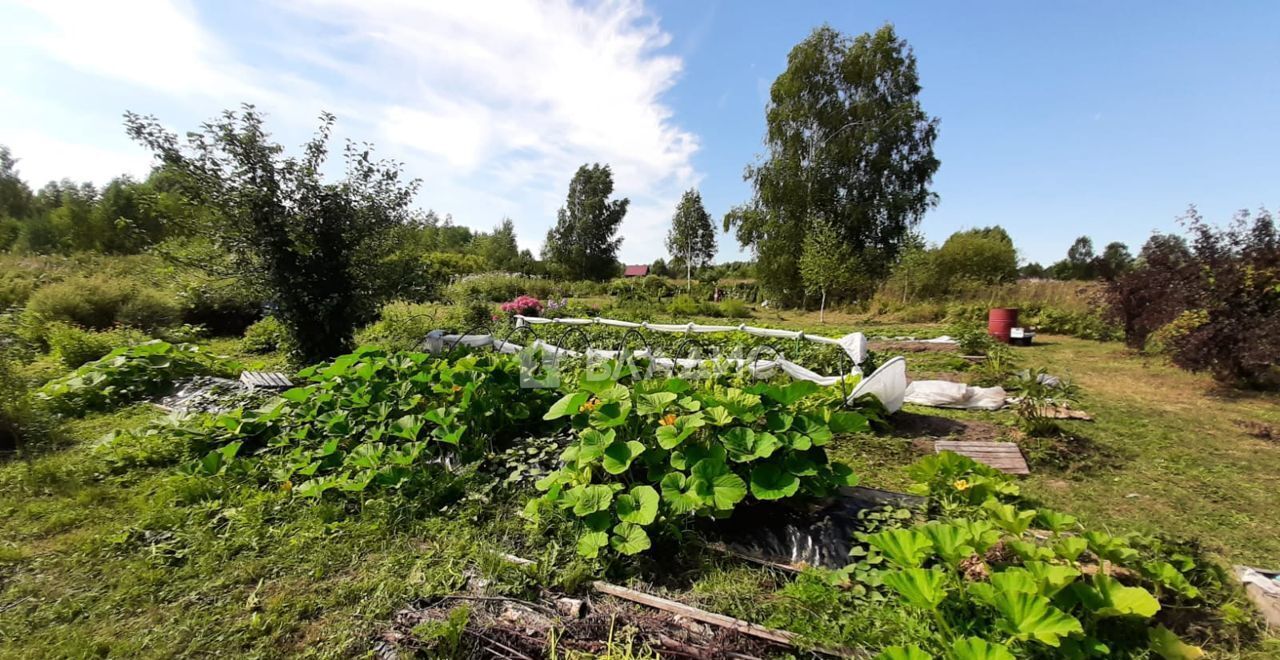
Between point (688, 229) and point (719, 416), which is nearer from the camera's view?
point (719, 416)

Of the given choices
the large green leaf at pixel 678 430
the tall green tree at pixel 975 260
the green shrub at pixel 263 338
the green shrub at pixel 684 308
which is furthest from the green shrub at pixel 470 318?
the tall green tree at pixel 975 260

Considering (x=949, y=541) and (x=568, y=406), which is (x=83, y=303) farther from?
(x=949, y=541)

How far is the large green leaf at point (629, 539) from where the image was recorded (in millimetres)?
1915

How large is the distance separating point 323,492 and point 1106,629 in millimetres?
3529

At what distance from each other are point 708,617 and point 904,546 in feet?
2.34

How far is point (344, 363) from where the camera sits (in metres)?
3.67

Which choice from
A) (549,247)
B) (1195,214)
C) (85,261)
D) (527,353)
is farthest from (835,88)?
(85,261)

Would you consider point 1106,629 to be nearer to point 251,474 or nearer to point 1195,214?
point 251,474

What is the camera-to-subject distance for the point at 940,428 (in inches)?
157

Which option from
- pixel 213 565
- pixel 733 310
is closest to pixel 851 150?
pixel 733 310

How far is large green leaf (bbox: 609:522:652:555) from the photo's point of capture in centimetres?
192

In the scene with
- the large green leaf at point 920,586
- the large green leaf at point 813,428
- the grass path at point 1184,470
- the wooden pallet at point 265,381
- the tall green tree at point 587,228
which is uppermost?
the tall green tree at point 587,228

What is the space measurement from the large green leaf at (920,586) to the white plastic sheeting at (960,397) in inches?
145

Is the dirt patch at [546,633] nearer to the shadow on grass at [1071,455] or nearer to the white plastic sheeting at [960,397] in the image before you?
the shadow on grass at [1071,455]
